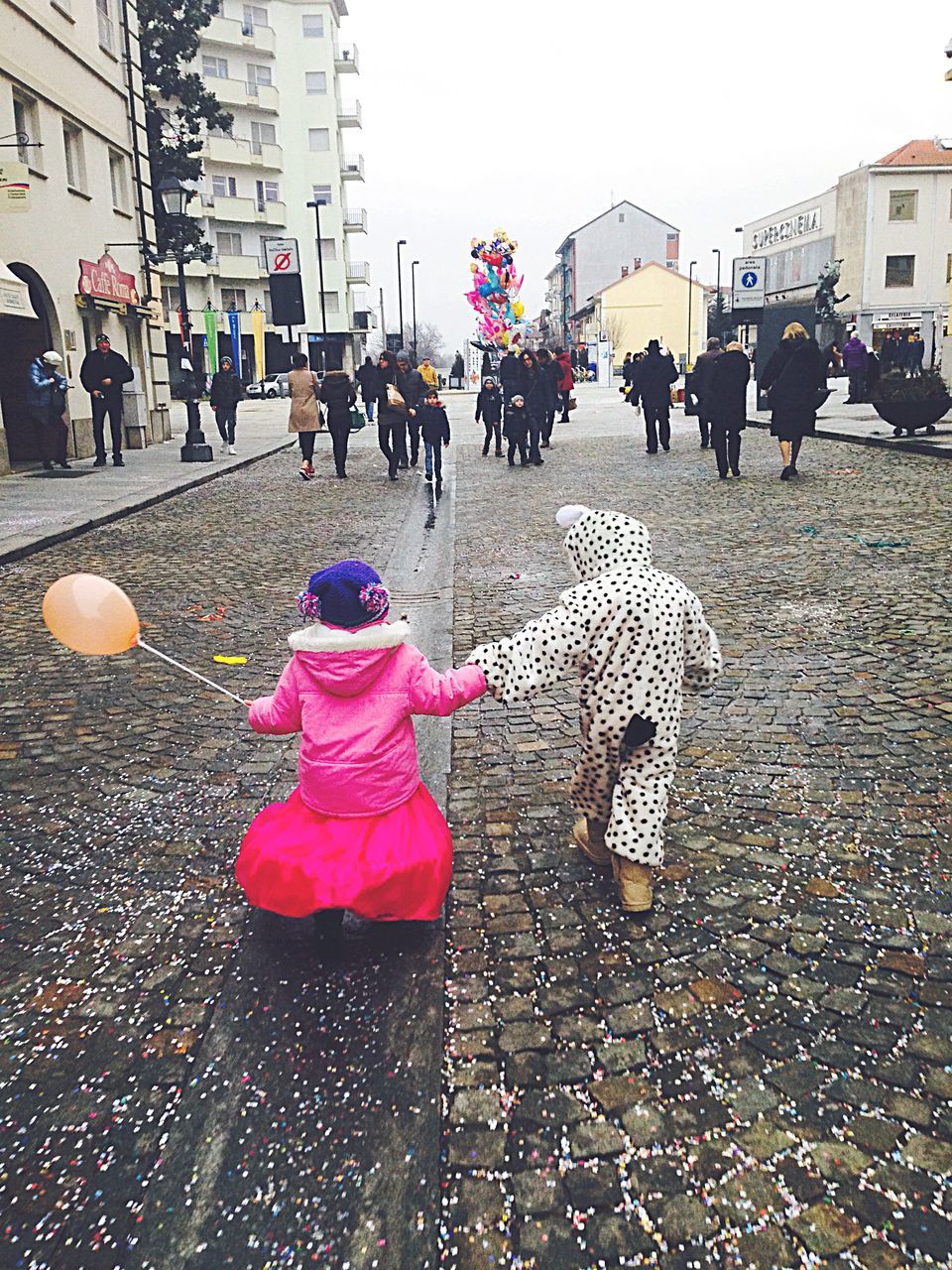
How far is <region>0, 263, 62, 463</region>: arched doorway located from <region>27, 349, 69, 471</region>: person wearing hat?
1.91 ft

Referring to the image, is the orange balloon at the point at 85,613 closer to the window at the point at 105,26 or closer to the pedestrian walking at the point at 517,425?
the pedestrian walking at the point at 517,425

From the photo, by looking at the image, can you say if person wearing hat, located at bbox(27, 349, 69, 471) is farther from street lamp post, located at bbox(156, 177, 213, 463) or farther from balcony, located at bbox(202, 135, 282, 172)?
balcony, located at bbox(202, 135, 282, 172)

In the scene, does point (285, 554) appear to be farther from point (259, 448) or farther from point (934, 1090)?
point (259, 448)

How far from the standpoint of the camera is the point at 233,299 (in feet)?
208

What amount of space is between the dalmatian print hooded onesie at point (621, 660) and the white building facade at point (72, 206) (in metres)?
14.1

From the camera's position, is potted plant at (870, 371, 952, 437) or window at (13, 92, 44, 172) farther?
window at (13, 92, 44, 172)

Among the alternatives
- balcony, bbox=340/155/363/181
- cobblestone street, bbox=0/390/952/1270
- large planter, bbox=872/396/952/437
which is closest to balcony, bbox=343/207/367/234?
balcony, bbox=340/155/363/181

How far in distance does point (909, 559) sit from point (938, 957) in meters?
5.93

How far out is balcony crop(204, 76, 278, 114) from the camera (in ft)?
202

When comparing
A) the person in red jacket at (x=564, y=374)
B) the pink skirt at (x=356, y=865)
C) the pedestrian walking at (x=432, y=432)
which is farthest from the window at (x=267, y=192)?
the pink skirt at (x=356, y=865)

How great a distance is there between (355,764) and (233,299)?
64962mm

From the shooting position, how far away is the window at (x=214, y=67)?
204ft

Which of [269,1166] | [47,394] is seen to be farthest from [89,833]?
[47,394]

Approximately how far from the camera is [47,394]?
15.9 metres
